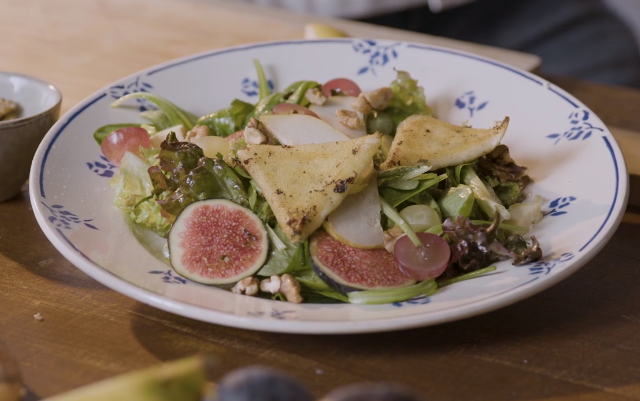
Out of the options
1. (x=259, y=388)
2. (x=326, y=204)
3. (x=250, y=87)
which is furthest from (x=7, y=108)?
(x=259, y=388)

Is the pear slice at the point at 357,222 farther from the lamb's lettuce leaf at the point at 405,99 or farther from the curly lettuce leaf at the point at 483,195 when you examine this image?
the lamb's lettuce leaf at the point at 405,99

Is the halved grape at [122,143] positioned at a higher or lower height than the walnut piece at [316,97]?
lower

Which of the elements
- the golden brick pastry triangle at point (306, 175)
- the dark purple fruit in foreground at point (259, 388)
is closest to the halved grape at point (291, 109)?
the golden brick pastry triangle at point (306, 175)

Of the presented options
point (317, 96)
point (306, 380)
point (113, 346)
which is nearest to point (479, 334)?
point (306, 380)

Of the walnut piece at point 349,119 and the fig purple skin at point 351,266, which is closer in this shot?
the fig purple skin at point 351,266

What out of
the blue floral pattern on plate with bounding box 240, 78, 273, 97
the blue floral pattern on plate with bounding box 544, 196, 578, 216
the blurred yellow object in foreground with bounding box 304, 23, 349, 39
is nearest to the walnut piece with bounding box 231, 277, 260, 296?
the blue floral pattern on plate with bounding box 544, 196, 578, 216

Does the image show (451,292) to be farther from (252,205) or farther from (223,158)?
(223,158)

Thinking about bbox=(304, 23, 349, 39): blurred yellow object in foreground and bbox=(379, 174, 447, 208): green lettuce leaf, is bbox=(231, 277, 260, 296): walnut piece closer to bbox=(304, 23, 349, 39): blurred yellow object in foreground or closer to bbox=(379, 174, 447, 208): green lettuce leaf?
bbox=(379, 174, 447, 208): green lettuce leaf
